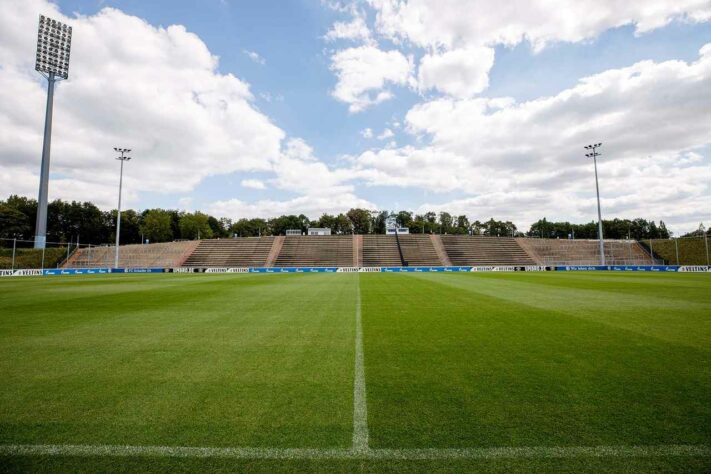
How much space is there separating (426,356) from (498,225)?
479 feet

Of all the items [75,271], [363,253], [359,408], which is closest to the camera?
[359,408]

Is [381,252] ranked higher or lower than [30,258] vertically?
higher

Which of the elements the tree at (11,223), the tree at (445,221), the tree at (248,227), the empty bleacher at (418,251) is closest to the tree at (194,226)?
the tree at (248,227)

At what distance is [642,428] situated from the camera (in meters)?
3.14

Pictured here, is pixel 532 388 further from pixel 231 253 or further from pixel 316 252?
pixel 231 253

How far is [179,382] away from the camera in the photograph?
4.41 metres

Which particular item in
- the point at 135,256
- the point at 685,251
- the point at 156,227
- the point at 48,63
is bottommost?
the point at 135,256

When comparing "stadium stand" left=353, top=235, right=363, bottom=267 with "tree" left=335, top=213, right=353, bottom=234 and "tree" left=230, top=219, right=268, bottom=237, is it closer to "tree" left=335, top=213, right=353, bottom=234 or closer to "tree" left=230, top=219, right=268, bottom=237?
"tree" left=335, top=213, right=353, bottom=234

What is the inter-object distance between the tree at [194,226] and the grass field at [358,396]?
105 meters

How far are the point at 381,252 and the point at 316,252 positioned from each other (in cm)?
1238

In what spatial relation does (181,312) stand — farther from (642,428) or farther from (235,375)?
(642,428)

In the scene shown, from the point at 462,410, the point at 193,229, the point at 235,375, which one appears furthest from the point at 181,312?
the point at 193,229

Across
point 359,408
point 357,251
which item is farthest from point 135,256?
point 359,408

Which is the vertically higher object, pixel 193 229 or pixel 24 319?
pixel 193 229
